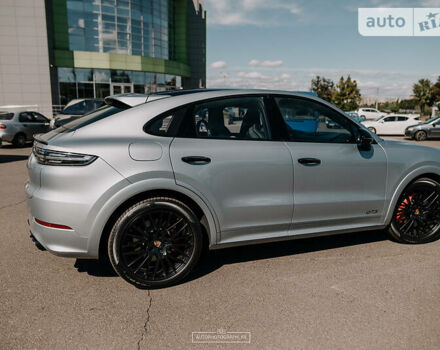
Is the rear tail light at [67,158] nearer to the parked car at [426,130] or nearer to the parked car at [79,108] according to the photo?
the parked car at [79,108]

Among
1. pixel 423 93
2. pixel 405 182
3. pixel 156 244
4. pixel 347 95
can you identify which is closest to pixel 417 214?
pixel 405 182

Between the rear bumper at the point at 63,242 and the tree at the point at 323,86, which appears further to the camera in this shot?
the tree at the point at 323,86

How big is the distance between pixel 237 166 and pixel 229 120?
0.52 meters

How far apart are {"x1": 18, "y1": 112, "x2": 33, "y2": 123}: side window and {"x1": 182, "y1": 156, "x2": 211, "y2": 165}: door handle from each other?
13.3 m

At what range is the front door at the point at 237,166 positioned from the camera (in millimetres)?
3139

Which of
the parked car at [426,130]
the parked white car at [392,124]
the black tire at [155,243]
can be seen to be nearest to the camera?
the black tire at [155,243]

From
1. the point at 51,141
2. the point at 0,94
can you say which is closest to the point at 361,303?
the point at 51,141

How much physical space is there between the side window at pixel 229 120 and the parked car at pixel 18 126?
1271cm

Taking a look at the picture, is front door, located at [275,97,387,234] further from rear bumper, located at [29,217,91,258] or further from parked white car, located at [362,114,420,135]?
parked white car, located at [362,114,420,135]

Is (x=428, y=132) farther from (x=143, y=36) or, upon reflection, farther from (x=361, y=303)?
(x=143, y=36)

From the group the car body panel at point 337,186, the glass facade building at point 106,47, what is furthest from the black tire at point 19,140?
the glass facade building at point 106,47

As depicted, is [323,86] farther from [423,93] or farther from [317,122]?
[317,122]

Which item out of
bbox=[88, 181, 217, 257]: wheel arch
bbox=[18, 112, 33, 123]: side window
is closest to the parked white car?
bbox=[18, 112, 33, 123]: side window

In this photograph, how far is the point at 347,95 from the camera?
67438mm
